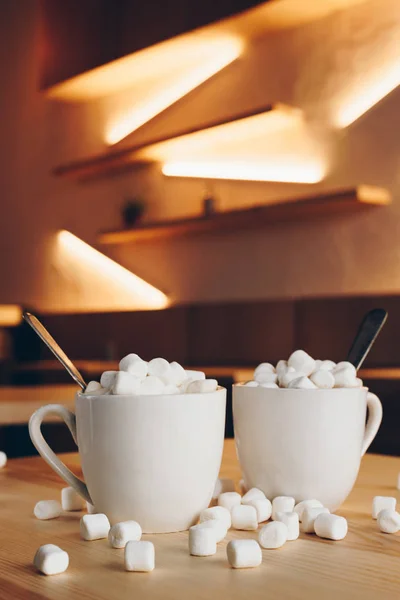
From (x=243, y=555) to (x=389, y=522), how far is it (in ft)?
0.56

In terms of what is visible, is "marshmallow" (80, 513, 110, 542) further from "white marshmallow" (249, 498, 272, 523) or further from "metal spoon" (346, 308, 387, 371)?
"metal spoon" (346, 308, 387, 371)

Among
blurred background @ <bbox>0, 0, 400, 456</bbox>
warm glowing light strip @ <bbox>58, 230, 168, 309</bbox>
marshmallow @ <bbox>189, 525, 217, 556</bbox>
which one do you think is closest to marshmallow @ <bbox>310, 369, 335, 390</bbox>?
marshmallow @ <bbox>189, 525, 217, 556</bbox>

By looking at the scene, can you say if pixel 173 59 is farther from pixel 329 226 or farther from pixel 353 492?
pixel 353 492

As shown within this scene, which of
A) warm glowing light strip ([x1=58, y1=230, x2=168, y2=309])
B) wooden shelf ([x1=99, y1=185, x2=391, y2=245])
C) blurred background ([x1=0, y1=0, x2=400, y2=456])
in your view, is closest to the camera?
wooden shelf ([x1=99, y1=185, x2=391, y2=245])

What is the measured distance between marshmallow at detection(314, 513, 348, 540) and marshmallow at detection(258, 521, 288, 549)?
46 millimetres

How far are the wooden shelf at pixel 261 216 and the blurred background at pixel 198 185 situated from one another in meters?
0.01

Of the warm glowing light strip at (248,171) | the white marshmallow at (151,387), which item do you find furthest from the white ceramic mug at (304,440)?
the warm glowing light strip at (248,171)

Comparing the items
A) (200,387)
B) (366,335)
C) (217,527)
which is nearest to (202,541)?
(217,527)

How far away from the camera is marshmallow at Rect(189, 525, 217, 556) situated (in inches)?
23.2

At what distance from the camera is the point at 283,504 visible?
2.36 ft

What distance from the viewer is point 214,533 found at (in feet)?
1.96

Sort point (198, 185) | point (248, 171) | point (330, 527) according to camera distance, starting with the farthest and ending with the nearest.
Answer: point (198, 185) → point (248, 171) → point (330, 527)

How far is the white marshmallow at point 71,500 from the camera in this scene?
759 mm

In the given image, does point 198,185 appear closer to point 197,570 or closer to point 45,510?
point 45,510
